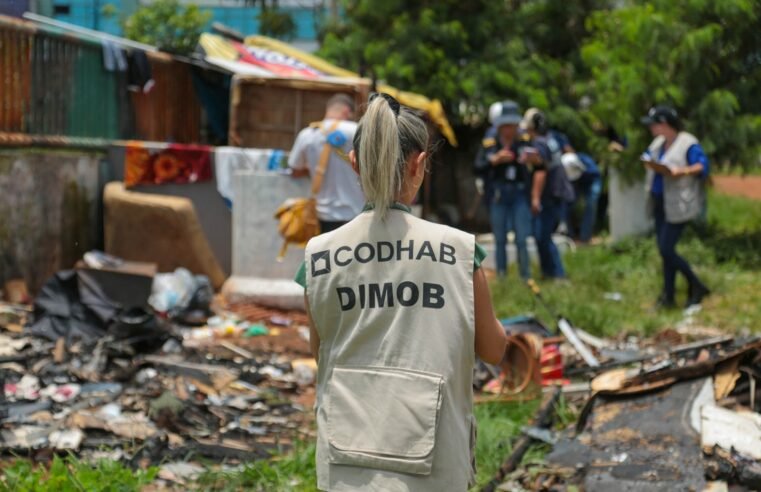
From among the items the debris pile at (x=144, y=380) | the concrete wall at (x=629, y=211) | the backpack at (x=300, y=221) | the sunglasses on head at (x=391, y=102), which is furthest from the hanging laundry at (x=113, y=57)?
the sunglasses on head at (x=391, y=102)

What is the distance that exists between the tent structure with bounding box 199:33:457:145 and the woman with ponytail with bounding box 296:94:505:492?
11877 millimetres

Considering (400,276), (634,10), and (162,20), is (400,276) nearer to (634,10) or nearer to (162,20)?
(634,10)

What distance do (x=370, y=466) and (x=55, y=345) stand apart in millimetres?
5790

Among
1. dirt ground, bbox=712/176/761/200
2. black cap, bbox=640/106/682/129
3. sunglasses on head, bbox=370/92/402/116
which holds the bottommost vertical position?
dirt ground, bbox=712/176/761/200

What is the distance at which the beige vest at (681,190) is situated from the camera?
32.0 ft

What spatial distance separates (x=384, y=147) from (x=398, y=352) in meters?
0.56

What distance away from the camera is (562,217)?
1617 cm

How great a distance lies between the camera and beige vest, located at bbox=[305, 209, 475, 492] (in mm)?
2963

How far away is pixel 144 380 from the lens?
739 cm

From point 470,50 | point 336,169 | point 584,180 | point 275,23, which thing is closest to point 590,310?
point 336,169

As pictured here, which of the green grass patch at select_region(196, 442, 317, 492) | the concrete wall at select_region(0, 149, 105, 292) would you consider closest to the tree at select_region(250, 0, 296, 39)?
the concrete wall at select_region(0, 149, 105, 292)

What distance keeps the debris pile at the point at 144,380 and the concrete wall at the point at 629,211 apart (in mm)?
5885

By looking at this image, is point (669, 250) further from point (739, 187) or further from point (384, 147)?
point (739, 187)

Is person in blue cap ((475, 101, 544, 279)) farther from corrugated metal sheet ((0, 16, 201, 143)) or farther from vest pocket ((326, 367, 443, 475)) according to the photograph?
vest pocket ((326, 367, 443, 475))
